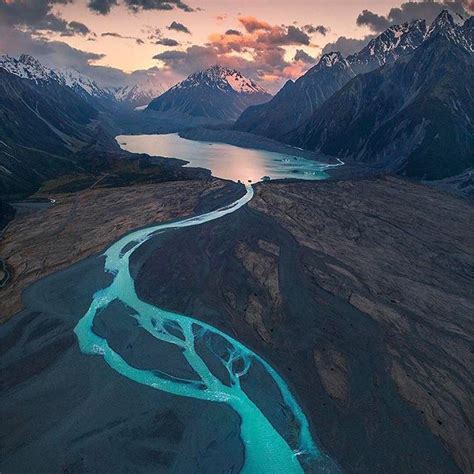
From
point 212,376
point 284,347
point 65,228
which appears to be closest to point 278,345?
point 284,347

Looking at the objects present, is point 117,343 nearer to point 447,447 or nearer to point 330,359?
point 330,359

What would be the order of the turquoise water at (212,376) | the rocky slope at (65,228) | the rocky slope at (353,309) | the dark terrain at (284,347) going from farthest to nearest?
1. the rocky slope at (65,228)
2. the rocky slope at (353,309)
3. the turquoise water at (212,376)
4. the dark terrain at (284,347)

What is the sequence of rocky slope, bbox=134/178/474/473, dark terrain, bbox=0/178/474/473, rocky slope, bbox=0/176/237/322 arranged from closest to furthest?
dark terrain, bbox=0/178/474/473 → rocky slope, bbox=134/178/474/473 → rocky slope, bbox=0/176/237/322

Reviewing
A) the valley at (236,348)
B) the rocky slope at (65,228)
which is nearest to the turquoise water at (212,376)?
the valley at (236,348)

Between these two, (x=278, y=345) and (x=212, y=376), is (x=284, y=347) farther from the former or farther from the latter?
(x=212, y=376)

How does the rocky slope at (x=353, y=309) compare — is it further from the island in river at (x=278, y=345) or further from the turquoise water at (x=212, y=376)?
the turquoise water at (x=212, y=376)

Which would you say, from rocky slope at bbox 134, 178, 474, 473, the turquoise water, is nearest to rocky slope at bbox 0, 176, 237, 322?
the turquoise water

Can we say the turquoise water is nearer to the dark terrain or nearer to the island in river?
the island in river
